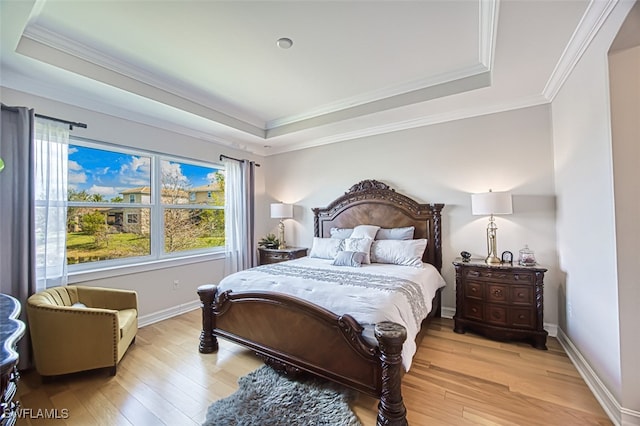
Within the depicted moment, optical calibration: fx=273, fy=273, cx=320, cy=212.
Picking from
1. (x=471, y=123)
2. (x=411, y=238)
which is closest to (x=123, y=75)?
(x=411, y=238)

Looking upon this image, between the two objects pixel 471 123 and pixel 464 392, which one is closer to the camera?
pixel 464 392

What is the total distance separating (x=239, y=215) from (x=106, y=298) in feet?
6.96

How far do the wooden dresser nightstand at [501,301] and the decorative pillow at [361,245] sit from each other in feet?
3.25

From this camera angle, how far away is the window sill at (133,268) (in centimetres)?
290

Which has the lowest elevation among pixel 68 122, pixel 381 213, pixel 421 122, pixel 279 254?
pixel 279 254

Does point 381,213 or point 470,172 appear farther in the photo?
point 381,213

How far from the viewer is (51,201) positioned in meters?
2.64

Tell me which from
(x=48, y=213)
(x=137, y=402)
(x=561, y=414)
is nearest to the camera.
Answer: (x=561, y=414)

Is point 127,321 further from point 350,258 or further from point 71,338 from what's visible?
point 350,258

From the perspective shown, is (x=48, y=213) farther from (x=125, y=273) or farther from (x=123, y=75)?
(x=123, y=75)

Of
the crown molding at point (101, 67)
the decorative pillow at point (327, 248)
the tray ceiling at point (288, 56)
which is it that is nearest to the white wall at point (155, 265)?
the tray ceiling at point (288, 56)

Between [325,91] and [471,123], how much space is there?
6.09ft

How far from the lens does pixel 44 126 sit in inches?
103

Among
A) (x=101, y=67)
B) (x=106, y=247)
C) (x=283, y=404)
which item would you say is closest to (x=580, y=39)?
(x=283, y=404)
